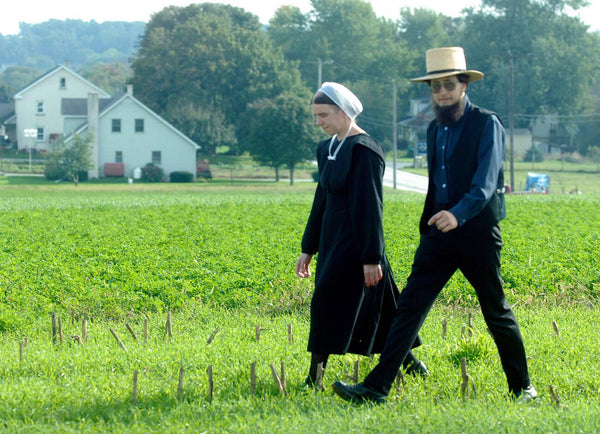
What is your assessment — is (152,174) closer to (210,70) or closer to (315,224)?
(210,70)

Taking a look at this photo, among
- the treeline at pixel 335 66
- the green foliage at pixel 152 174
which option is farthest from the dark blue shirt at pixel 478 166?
the green foliage at pixel 152 174

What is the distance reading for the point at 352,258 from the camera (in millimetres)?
5547

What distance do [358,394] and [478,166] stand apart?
5.00ft

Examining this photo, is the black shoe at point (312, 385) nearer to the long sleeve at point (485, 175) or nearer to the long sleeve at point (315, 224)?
the long sleeve at point (315, 224)

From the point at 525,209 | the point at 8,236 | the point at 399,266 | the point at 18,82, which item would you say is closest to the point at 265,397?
the point at 399,266

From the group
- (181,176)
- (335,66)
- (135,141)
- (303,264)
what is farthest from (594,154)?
(303,264)

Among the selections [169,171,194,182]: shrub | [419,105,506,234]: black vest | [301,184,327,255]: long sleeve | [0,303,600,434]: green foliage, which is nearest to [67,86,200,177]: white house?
[169,171,194,182]: shrub

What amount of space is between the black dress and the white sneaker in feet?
3.09

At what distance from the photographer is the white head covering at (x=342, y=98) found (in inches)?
220

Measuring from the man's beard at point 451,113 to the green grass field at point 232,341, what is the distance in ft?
5.51

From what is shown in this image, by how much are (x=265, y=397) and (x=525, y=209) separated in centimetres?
1684

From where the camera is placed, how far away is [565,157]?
87812mm

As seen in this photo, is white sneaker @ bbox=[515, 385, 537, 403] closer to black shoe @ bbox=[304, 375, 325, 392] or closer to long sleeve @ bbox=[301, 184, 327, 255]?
black shoe @ bbox=[304, 375, 325, 392]

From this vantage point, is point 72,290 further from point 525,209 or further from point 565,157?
point 565,157
